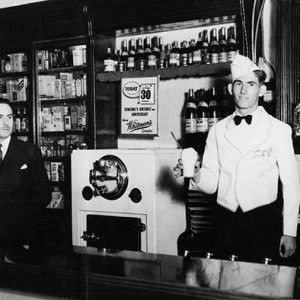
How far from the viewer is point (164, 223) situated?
360 cm

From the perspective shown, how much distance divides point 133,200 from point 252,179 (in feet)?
4.34

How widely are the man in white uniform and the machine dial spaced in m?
1.13

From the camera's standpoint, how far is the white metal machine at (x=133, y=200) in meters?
3.60

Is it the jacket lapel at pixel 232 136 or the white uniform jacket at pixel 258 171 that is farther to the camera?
the jacket lapel at pixel 232 136

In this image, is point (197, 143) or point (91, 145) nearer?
point (197, 143)

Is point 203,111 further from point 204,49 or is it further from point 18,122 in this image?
point 18,122

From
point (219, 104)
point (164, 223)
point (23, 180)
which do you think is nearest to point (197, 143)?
point (219, 104)

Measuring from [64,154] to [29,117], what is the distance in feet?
1.67

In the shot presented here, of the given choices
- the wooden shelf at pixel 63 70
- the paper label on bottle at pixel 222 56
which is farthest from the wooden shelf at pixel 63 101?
the paper label on bottle at pixel 222 56

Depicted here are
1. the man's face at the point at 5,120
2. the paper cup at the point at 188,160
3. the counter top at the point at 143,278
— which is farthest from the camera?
the man's face at the point at 5,120

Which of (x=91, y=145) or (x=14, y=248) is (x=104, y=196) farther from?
(x=14, y=248)

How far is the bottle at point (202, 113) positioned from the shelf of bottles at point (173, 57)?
0.61 ft

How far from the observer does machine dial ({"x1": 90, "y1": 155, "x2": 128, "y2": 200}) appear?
3701 millimetres

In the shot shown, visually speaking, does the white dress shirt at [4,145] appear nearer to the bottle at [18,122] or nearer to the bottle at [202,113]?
the bottle at [202,113]
